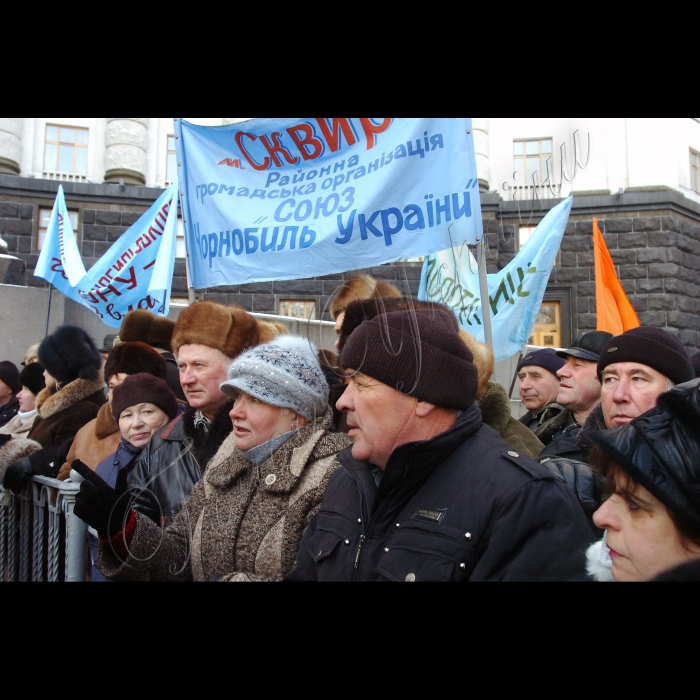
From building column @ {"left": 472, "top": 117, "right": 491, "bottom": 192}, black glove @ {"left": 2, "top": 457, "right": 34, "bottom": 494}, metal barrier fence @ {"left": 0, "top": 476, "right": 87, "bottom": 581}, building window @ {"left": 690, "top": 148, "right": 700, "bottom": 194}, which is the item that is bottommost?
metal barrier fence @ {"left": 0, "top": 476, "right": 87, "bottom": 581}

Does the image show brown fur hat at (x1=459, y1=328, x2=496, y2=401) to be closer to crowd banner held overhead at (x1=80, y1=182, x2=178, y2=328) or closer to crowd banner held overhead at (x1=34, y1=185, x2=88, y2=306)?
crowd banner held overhead at (x1=80, y1=182, x2=178, y2=328)

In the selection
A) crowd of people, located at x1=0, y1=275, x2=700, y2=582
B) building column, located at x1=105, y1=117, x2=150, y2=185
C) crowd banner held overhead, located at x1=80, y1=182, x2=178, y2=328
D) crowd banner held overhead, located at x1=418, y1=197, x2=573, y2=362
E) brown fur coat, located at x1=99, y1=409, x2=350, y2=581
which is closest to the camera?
crowd of people, located at x1=0, y1=275, x2=700, y2=582

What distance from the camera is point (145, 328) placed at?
405cm

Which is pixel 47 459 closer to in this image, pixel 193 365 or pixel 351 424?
pixel 193 365

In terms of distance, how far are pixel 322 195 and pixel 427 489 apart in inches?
66.0

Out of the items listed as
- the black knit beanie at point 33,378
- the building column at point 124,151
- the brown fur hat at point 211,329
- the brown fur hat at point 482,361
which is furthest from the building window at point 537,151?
the building column at point 124,151

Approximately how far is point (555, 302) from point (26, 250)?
33.8 feet

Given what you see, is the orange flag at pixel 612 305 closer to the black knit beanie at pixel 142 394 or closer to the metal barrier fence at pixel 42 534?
the black knit beanie at pixel 142 394

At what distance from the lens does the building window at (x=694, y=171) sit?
10.9 m

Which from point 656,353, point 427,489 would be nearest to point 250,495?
point 427,489

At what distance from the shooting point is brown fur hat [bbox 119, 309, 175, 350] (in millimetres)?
4023

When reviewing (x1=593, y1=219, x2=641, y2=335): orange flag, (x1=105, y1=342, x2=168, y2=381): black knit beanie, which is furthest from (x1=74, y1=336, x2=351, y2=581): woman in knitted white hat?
(x1=593, y1=219, x2=641, y2=335): orange flag

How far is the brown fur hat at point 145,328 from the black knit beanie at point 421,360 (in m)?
2.65

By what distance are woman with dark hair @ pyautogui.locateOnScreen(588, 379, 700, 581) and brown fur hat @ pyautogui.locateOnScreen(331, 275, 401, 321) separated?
1.43m
